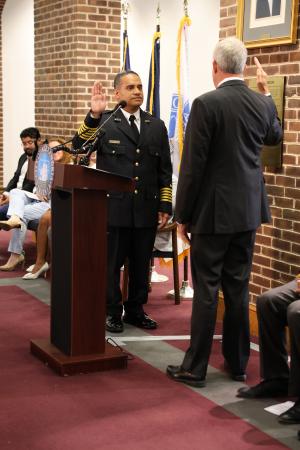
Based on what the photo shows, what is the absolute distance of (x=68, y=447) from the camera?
9.55 feet

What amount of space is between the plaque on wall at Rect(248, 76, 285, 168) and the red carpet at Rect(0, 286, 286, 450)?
1.41 m

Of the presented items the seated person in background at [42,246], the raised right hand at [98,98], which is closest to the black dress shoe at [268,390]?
the raised right hand at [98,98]

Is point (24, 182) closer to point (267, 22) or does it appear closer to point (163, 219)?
point (163, 219)

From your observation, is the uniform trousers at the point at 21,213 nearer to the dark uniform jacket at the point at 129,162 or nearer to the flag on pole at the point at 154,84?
the flag on pole at the point at 154,84

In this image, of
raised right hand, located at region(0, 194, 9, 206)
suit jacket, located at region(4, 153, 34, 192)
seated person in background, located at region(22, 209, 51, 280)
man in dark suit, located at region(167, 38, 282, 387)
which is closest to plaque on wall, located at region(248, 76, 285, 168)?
man in dark suit, located at region(167, 38, 282, 387)

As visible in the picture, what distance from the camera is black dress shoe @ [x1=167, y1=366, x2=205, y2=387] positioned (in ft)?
11.9

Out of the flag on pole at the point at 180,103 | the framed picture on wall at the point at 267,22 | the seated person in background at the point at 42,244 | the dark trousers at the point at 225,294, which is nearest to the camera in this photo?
the dark trousers at the point at 225,294

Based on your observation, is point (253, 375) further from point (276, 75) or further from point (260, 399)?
point (276, 75)

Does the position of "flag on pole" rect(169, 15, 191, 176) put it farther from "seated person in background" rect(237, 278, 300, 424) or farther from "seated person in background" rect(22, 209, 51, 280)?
"seated person in background" rect(237, 278, 300, 424)

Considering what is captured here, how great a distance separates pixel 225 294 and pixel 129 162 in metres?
1.17

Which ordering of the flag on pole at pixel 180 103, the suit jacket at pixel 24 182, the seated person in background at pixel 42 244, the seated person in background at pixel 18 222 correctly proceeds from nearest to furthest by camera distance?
the flag on pole at pixel 180 103 < the seated person in background at pixel 42 244 < the seated person in background at pixel 18 222 < the suit jacket at pixel 24 182

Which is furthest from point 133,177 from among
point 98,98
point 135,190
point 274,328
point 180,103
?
point 180,103

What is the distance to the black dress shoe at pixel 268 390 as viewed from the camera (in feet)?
11.3

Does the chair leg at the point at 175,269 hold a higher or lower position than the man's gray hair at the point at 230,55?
lower
